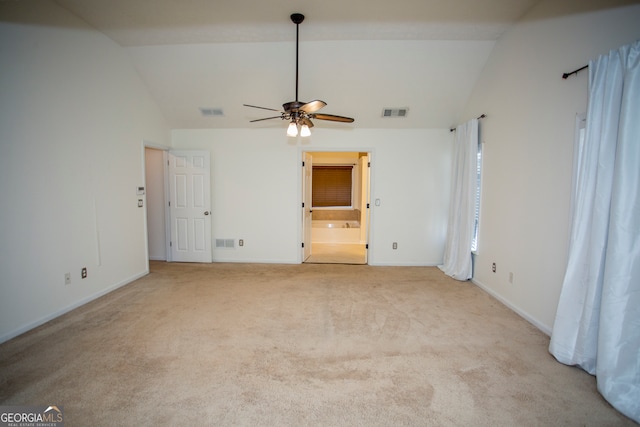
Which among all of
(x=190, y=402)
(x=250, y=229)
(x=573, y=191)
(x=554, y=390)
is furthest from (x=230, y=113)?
(x=554, y=390)

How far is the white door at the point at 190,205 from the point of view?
526 centimetres

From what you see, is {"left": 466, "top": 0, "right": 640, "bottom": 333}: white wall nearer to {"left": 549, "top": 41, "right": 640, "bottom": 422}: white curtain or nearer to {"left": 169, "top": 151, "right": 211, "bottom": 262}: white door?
{"left": 549, "top": 41, "right": 640, "bottom": 422}: white curtain

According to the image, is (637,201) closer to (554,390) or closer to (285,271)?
(554,390)

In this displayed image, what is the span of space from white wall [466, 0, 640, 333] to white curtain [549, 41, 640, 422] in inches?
17.7

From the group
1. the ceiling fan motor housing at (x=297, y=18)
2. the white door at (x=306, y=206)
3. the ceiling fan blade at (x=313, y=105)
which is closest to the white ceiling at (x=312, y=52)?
the ceiling fan motor housing at (x=297, y=18)

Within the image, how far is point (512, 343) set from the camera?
8.74 ft

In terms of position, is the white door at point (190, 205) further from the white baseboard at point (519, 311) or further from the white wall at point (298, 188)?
the white baseboard at point (519, 311)

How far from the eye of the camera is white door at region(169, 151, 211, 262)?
17.3 feet

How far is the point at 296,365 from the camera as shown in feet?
7.61

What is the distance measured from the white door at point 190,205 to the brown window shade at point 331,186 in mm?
4829

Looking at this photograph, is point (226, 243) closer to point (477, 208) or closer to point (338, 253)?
point (338, 253)

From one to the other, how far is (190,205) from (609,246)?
5560 mm

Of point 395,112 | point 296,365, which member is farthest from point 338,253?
point 296,365

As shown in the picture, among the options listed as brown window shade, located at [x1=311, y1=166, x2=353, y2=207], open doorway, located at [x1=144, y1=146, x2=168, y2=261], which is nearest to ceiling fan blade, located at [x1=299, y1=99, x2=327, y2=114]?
open doorway, located at [x1=144, y1=146, x2=168, y2=261]
